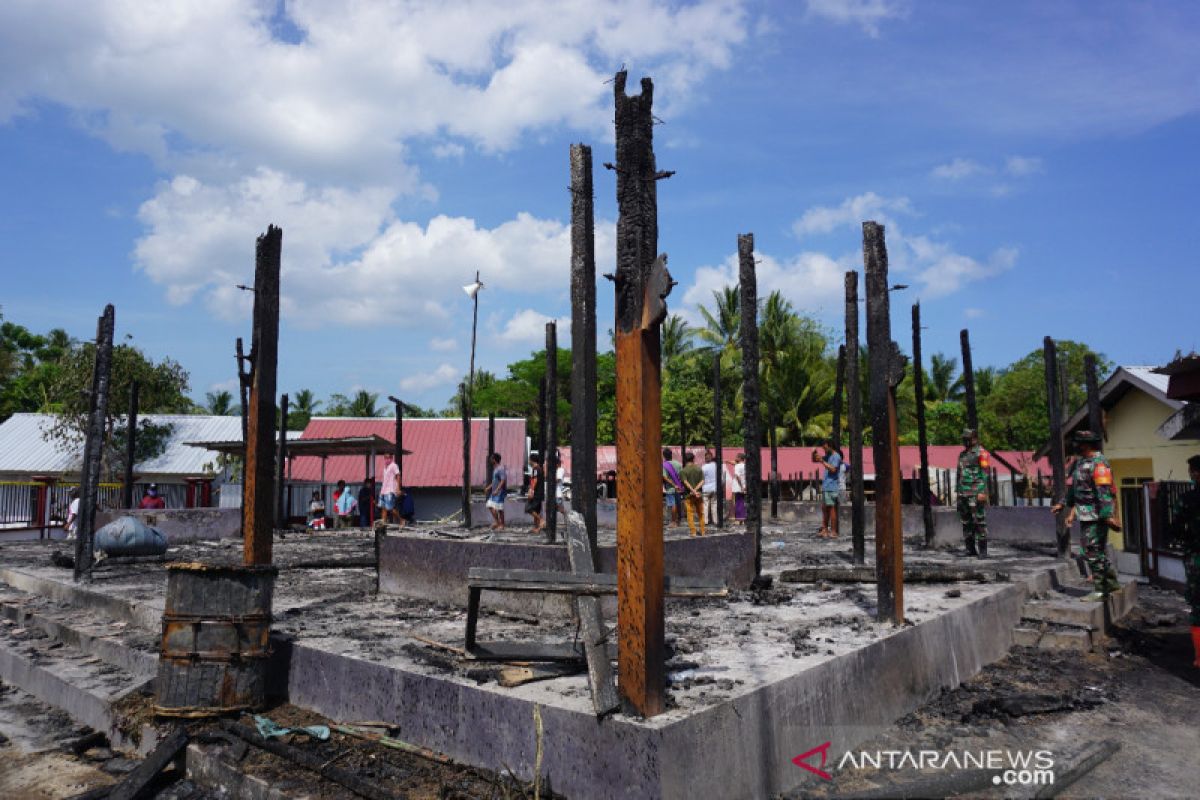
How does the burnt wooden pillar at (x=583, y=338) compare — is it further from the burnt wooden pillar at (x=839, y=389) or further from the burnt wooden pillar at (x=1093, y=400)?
the burnt wooden pillar at (x=839, y=389)

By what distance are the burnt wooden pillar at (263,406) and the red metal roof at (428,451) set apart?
20206 millimetres

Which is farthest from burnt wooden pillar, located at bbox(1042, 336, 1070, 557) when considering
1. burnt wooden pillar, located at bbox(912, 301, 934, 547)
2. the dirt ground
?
the dirt ground

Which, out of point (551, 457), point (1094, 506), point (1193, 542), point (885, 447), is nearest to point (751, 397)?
point (551, 457)

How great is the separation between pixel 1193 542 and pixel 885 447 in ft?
9.21

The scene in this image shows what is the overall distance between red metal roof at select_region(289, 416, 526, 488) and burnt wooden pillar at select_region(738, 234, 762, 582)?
1866cm

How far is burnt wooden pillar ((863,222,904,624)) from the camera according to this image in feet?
20.4

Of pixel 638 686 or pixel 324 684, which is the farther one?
pixel 324 684

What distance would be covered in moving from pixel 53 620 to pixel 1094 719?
973 centimetres

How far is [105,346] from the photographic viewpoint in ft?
34.5

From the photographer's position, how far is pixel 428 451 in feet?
98.1

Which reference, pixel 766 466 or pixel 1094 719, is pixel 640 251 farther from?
pixel 766 466

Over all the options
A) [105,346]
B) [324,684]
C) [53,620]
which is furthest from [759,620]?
[105,346]

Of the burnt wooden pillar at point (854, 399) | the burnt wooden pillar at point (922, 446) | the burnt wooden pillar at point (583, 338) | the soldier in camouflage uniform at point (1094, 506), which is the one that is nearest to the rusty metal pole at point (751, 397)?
the burnt wooden pillar at point (854, 399)

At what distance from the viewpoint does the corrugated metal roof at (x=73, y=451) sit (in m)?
30.5
